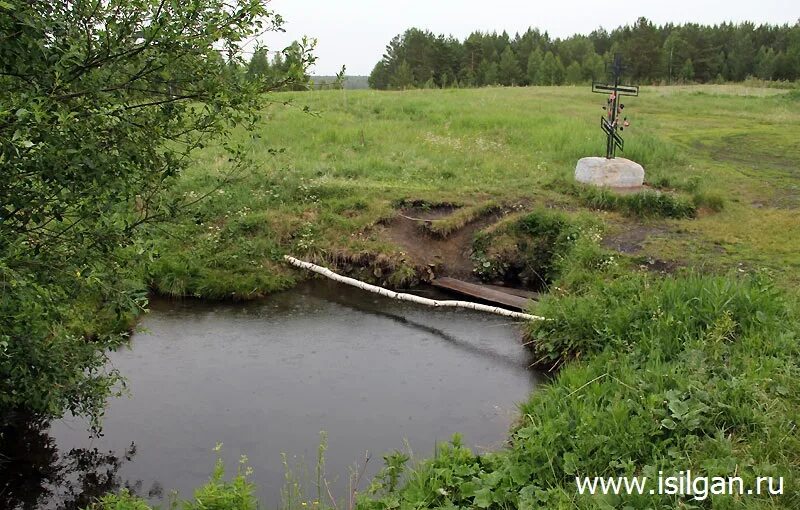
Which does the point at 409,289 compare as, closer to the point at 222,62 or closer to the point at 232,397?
the point at 232,397

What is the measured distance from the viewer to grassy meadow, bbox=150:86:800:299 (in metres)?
10.8

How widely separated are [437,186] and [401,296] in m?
4.13

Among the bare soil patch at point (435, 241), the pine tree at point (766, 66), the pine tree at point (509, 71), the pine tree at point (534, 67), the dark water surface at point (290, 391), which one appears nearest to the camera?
the dark water surface at point (290, 391)

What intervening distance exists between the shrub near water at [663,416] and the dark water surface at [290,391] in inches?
39.2

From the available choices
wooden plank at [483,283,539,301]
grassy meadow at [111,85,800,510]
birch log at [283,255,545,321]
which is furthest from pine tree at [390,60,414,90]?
wooden plank at [483,283,539,301]

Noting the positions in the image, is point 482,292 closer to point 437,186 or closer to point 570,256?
point 570,256

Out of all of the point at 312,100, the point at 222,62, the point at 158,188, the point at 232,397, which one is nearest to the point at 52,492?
the point at 232,397

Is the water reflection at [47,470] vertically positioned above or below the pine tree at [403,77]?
below

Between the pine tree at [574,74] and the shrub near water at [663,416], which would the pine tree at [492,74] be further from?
the shrub near water at [663,416]

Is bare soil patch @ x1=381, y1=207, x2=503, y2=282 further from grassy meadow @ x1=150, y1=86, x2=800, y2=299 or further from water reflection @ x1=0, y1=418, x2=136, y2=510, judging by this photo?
water reflection @ x1=0, y1=418, x2=136, y2=510

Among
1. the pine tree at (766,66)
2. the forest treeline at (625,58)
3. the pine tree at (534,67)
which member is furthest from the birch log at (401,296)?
the pine tree at (766,66)

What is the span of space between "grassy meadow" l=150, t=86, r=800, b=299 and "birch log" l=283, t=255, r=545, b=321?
298 mm

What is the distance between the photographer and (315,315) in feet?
33.1

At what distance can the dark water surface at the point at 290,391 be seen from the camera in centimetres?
633
